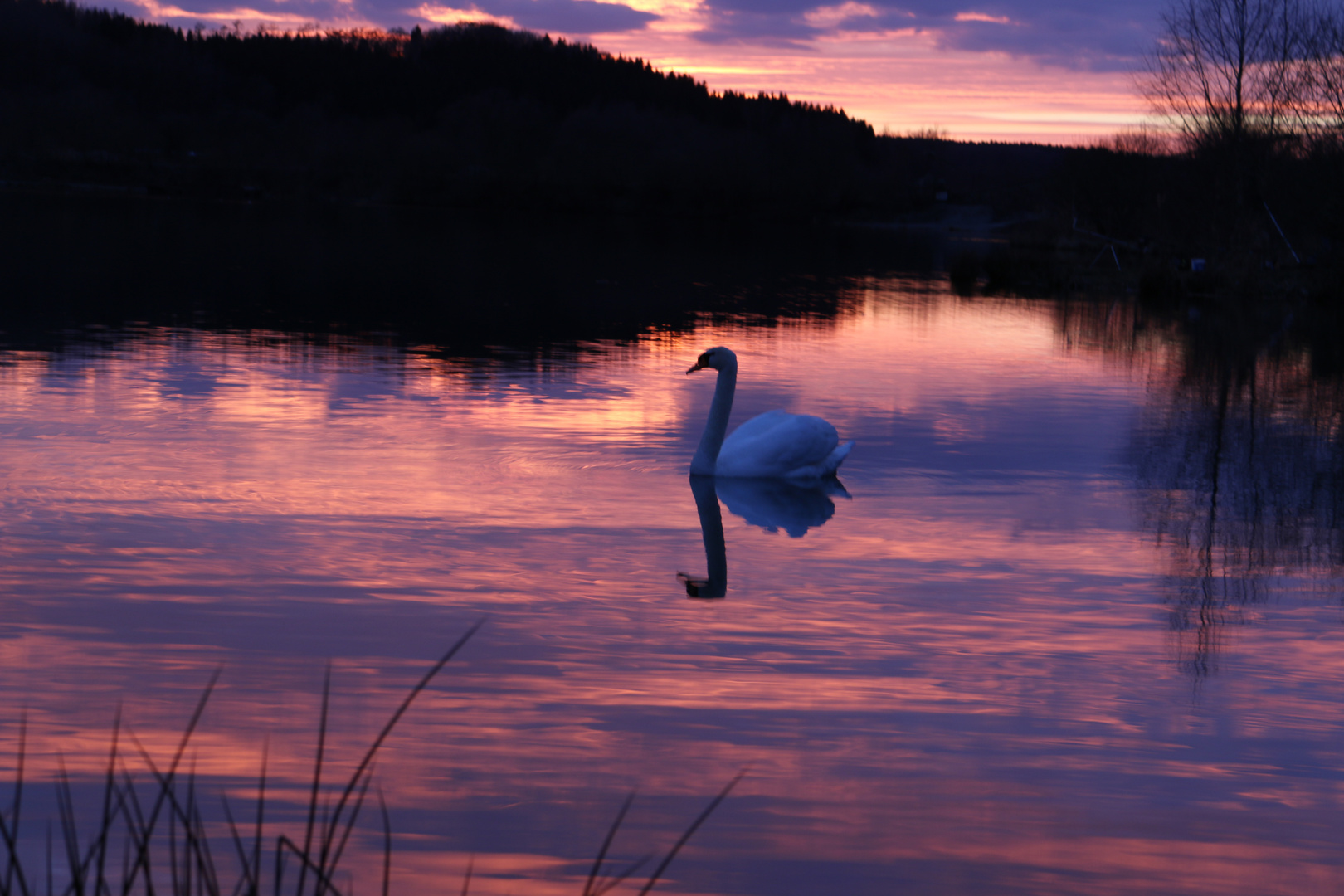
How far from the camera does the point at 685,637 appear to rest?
632 cm

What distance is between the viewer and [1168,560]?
8.19 metres

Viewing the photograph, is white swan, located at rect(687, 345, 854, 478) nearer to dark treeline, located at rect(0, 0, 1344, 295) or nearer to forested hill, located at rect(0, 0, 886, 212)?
dark treeline, located at rect(0, 0, 1344, 295)

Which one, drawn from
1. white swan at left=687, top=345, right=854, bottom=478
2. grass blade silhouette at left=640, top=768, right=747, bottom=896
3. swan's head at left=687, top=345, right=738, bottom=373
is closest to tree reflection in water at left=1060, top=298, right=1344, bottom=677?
white swan at left=687, top=345, right=854, bottom=478

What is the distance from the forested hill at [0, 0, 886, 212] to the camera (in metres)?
96.5

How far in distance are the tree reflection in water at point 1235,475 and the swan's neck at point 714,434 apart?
2883mm

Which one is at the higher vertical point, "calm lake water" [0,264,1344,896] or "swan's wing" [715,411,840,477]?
"swan's wing" [715,411,840,477]

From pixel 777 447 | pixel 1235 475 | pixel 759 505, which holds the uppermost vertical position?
pixel 777 447

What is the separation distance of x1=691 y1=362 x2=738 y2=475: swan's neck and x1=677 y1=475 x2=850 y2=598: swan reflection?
76 mm

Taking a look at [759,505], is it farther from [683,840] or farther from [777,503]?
[683,840]

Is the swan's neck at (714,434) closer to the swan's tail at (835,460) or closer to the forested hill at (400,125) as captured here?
the swan's tail at (835,460)

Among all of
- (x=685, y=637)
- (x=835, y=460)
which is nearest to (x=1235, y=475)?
(x=835, y=460)

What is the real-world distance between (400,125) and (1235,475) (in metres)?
125

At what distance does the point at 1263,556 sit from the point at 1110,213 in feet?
155

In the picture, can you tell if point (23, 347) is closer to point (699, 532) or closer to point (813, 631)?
point (699, 532)
